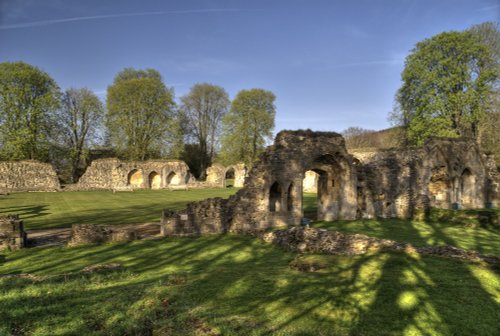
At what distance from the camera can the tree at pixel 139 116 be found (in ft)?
149

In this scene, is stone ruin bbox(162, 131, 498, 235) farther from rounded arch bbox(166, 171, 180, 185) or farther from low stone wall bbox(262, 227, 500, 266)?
rounded arch bbox(166, 171, 180, 185)

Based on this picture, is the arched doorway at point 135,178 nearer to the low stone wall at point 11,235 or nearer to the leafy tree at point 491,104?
the low stone wall at point 11,235

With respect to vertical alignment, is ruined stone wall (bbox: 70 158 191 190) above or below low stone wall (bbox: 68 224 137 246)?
above

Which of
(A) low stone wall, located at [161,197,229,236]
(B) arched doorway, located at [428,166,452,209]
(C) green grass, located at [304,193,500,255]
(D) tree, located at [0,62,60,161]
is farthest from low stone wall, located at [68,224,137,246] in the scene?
(D) tree, located at [0,62,60,161]

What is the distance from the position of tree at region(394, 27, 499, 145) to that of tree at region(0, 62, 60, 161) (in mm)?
40433

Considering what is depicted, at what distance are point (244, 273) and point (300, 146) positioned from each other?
A: 31.5 ft

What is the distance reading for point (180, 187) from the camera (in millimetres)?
43156

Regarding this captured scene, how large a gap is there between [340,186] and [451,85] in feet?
64.8

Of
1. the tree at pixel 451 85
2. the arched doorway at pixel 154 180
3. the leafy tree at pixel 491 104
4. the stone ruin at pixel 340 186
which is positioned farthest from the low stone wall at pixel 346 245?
the arched doorway at pixel 154 180

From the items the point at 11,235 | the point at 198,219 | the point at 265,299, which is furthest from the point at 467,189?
the point at 11,235

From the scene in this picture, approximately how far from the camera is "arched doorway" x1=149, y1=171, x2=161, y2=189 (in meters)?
44.8

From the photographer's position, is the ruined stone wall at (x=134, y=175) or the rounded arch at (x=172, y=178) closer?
the ruined stone wall at (x=134, y=175)

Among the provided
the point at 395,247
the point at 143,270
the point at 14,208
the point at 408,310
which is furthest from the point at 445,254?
the point at 14,208

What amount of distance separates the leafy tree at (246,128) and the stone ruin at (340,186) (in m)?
27.4
